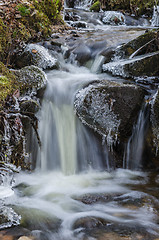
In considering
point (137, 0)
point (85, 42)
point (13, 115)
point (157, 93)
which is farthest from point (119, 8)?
point (13, 115)

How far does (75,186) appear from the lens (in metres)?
3.76

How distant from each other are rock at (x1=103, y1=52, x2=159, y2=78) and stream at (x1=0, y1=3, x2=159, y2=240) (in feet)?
0.79

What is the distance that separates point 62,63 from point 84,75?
2.86 feet

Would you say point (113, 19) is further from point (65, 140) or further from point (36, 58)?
point (65, 140)

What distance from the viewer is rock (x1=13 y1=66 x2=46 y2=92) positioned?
167 inches

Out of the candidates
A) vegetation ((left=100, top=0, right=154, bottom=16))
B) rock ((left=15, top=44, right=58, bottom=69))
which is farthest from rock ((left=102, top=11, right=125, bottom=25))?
rock ((left=15, top=44, right=58, bottom=69))

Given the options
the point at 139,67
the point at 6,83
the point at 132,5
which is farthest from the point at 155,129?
the point at 132,5

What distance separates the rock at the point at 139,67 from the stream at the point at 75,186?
0.24 meters

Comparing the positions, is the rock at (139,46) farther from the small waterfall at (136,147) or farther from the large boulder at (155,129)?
the small waterfall at (136,147)

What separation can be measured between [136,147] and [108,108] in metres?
0.99

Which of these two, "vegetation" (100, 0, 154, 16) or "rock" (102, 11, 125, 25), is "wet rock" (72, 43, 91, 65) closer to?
"rock" (102, 11, 125, 25)

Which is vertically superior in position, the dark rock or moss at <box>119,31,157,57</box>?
moss at <box>119,31,157,57</box>

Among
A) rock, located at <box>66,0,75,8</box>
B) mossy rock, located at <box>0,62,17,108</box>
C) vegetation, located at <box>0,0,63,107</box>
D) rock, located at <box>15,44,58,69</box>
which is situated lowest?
mossy rock, located at <box>0,62,17,108</box>

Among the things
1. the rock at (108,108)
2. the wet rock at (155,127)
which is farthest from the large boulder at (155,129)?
the rock at (108,108)
